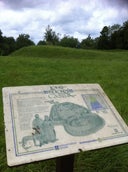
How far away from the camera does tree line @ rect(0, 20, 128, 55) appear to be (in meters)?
35.2

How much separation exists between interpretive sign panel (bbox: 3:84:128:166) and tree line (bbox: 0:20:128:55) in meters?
32.5

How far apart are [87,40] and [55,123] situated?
4672 centimetres

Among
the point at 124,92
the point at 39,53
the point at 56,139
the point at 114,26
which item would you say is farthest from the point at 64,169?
the point at 114,26

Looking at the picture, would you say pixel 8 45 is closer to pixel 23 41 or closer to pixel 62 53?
pixel 23 41

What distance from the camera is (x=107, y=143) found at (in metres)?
2.20

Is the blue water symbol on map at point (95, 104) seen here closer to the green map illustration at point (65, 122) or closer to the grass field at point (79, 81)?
the green map illustration at point (65, 122)

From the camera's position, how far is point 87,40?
47.9 m

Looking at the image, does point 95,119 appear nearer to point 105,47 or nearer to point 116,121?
point 116,121

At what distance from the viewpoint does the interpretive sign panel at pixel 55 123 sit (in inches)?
78.2

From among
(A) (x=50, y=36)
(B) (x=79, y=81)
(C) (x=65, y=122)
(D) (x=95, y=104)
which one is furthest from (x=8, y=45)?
(C) (x=65, y=122)

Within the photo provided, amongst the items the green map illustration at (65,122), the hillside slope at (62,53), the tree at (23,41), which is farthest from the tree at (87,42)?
the green map illustration at (65,122)

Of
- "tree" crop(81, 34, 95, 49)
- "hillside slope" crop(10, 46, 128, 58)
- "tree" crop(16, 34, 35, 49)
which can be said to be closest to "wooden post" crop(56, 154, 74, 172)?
"hillside slope" crop(10, 46, 128, 58)

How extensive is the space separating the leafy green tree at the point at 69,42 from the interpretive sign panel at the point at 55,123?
45365 millimetres

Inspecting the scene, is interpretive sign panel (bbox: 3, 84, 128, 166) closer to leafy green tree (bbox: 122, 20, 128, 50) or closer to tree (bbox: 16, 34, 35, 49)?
leafy green tree (bbox: 122, 20, 128, 50)
